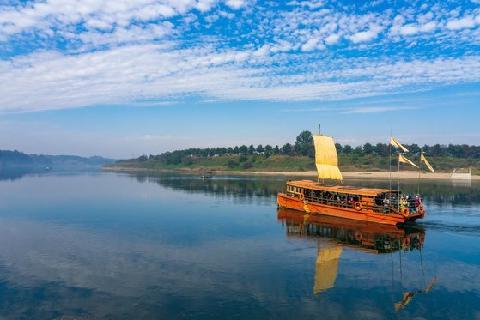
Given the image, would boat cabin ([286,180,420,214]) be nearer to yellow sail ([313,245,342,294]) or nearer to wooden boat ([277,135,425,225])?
wooden boat ([277,135,425,225])

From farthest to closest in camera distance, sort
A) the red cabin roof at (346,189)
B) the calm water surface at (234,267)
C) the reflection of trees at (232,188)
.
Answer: the reflection of trees at (232,188) → the red cabin roof at (346,189) → the calm water surface at (234,267)

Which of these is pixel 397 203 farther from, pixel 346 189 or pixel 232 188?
pixel 232 188


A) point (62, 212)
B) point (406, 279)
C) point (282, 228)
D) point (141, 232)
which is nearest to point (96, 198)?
point (62, 212)

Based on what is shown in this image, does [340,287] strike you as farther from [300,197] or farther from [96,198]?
[96,198]

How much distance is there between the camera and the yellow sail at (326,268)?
32781mm

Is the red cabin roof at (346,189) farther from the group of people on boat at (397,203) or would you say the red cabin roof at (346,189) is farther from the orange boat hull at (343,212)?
the orange boat hull at (343,212)

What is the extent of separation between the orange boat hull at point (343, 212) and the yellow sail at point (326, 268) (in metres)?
14.6

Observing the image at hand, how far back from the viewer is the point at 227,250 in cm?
4391

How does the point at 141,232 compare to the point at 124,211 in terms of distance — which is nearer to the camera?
the point at 141,232

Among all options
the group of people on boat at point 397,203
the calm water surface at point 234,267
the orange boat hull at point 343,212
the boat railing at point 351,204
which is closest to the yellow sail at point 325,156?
the orange boat hull at point 343,212

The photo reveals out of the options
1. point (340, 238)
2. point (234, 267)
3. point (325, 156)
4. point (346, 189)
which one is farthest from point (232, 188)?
point (234, 267)

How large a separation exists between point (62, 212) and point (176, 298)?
49959 mm

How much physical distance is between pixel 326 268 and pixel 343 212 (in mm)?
27426

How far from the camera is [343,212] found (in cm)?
6359
